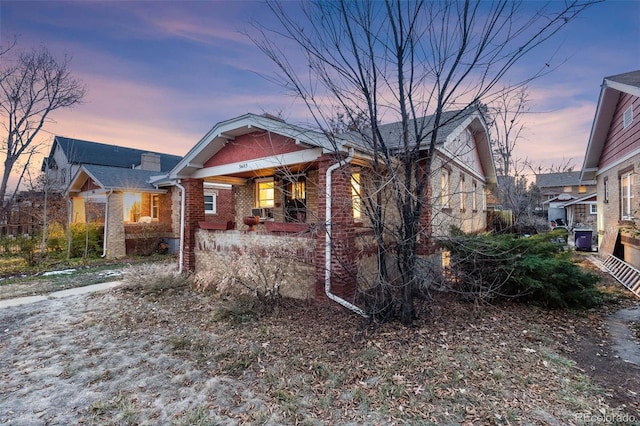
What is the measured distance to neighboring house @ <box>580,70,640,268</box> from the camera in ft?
29.6

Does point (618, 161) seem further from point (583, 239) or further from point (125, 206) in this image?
point (125, 206)

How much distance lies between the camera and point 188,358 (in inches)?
175

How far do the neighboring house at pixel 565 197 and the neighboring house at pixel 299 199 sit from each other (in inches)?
823

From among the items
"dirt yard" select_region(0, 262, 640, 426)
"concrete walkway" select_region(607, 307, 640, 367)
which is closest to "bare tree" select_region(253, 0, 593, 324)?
"dirt yard" select_region(0, 262, 640, 426)

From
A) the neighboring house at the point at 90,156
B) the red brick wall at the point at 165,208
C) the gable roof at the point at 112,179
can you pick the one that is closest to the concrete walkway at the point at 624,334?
the red brick wall at the point at 165,208

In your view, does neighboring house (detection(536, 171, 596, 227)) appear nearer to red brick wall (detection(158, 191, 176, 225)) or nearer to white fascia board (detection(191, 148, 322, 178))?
white fascia board (detection(191, 148, 322, 178))

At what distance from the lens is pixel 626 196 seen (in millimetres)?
10297

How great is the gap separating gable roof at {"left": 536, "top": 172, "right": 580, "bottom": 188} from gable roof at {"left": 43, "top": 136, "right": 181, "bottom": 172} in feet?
174

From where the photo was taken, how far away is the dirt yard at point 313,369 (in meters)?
3.14

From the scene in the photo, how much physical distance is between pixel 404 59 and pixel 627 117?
384 inches

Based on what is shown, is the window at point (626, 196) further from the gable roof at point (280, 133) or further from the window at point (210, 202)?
the window at point (210, 202)

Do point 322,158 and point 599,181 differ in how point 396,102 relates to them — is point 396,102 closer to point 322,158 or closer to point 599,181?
point 322,158

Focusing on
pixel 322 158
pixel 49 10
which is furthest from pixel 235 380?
pixel 49 10

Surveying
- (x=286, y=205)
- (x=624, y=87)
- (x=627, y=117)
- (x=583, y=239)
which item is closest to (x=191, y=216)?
(x=286, y=205)
